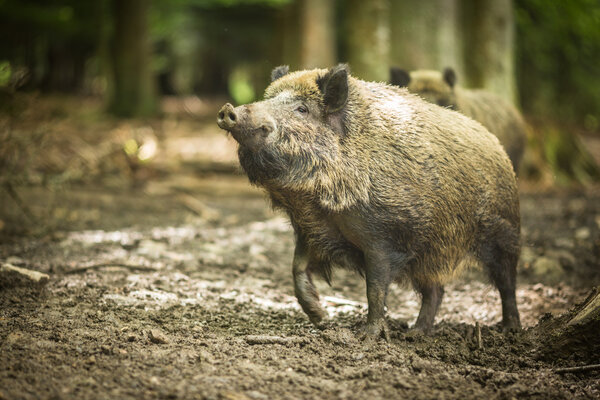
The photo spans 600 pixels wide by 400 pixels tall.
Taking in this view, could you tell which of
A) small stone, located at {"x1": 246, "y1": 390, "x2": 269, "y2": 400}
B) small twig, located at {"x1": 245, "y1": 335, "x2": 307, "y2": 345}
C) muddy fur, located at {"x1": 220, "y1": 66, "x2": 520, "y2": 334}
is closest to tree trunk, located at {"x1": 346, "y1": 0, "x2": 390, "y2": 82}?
muddy fur, located at {"x1": 220, "y1": 66, "x2": 520, "y2": 334}

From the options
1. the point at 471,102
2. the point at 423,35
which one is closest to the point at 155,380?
the point at 471,102

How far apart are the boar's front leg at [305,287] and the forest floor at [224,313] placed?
0.48ft

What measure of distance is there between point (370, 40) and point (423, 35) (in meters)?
0.89

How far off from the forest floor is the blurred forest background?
24.5 inches

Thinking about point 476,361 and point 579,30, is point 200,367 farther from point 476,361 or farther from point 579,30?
point 579,30

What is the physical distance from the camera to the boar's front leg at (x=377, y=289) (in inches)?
154

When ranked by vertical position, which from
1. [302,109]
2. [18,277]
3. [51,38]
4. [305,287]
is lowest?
[18,277]

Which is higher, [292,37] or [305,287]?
[292,37]

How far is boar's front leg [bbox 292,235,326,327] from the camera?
4156mm

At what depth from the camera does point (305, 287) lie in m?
4.16

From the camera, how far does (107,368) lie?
314cm

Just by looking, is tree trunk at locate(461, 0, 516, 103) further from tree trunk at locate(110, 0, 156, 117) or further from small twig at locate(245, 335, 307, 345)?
tree trunk at locate(110, 0, 156, 117)

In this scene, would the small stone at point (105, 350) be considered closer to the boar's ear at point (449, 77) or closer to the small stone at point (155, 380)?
the small stone at point (155, 380)

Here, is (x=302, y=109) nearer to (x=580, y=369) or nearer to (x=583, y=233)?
(x=580, y=369)
